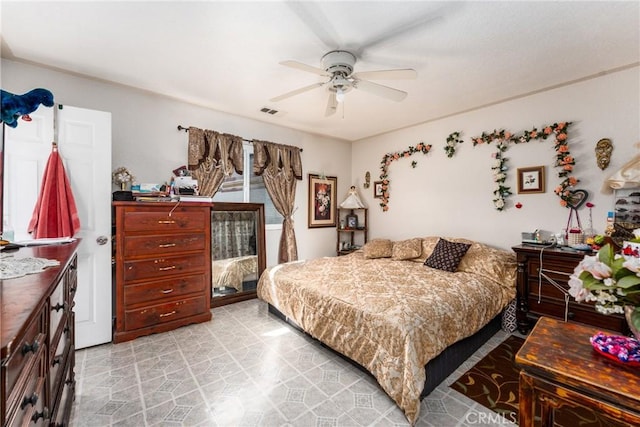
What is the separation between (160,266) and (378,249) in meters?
2.83

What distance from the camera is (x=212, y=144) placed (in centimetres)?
361

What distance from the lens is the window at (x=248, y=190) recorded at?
3836 mm

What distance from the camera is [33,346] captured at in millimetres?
741

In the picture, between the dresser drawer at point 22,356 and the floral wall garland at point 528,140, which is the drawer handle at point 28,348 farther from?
the floral wall garland at point 528,140

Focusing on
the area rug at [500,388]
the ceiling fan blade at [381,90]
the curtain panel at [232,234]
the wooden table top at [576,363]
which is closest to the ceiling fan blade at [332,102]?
the ceiling fan blade at [381,90]

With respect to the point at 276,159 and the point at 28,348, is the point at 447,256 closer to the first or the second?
the point at 276,159

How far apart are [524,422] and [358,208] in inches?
160

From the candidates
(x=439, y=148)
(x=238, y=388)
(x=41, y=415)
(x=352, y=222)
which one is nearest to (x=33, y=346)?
(x=41, y=415)

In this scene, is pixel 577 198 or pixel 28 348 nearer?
pixel 28 348

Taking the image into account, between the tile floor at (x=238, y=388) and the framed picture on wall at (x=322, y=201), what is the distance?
2419mm

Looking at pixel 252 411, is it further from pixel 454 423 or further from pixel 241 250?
pixel 241 250

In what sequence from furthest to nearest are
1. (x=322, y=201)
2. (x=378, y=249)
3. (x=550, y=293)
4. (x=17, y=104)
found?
(x=322, y=201)
(x=378, y=249)
(x=550, y=293)
(x=17, y=104)

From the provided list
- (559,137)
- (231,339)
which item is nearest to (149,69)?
(231,339)

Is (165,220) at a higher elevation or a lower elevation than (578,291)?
higher
